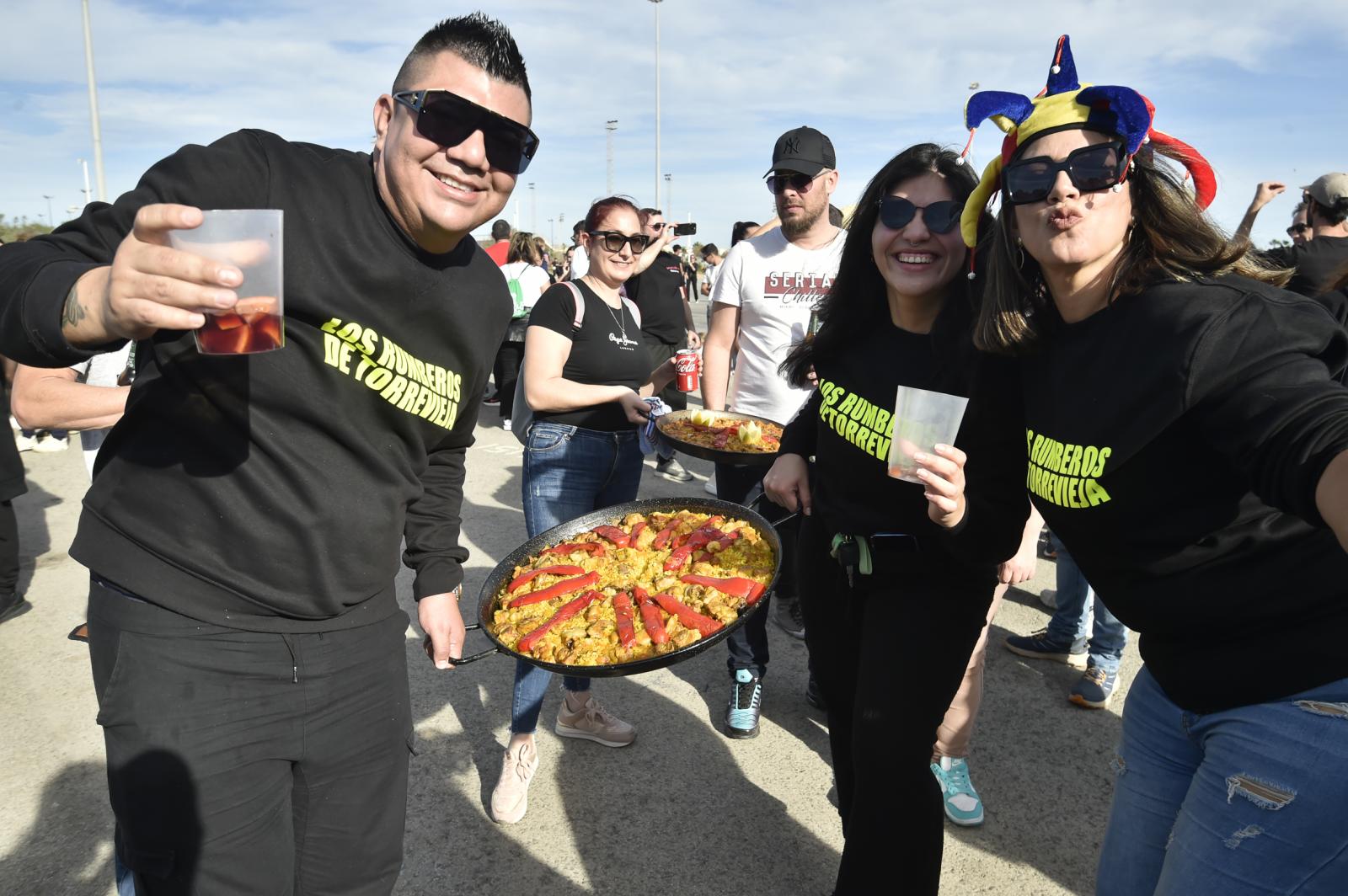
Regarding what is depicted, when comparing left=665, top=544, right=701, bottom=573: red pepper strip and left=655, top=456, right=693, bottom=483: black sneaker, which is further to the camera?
left=655, top=456, right=693, bottom=483: black sneaker

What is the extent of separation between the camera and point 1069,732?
13.1 ft

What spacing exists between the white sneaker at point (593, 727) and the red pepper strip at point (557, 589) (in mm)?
1114

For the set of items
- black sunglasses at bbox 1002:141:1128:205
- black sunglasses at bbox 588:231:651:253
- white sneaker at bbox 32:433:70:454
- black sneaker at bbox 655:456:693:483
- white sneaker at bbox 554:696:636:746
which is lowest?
white sneaker at bbox 32:433:70:454

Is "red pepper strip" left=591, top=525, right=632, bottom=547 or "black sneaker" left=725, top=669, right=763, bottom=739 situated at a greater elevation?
"red pepper strip" left=591, top=525, right=632, bottom=547

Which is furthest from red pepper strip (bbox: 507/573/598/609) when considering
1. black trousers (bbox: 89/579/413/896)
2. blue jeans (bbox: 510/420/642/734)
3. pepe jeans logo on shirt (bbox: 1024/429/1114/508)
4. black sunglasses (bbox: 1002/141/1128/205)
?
black sunglasses (bbox: 1002/141/1128/205)

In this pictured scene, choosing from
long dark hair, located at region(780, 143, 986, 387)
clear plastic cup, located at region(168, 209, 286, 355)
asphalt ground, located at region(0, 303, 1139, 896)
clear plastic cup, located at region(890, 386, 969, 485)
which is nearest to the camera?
clear plastic cup, located at region(168, 209, 286, 355)

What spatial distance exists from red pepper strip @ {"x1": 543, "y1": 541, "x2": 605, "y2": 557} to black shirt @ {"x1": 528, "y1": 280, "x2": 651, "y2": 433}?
2.19 feet

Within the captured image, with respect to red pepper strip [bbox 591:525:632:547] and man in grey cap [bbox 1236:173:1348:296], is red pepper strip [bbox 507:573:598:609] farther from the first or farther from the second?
man in grey cap [bbox 1236:173:1348:296]

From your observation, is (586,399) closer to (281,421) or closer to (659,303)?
(281,421)

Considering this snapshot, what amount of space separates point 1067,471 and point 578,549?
77.5 inches

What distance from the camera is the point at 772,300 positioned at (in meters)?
4.52

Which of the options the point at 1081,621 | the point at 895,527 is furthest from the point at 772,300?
the point at 1081,621

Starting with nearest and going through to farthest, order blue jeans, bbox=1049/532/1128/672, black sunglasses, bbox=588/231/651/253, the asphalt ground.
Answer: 1. the asphalt ground
2. black sunglasses, bbox=588/231/651/253
3. blue jeans, bbox=1049/532/1128/672

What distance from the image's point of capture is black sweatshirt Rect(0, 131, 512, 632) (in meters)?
1.76
